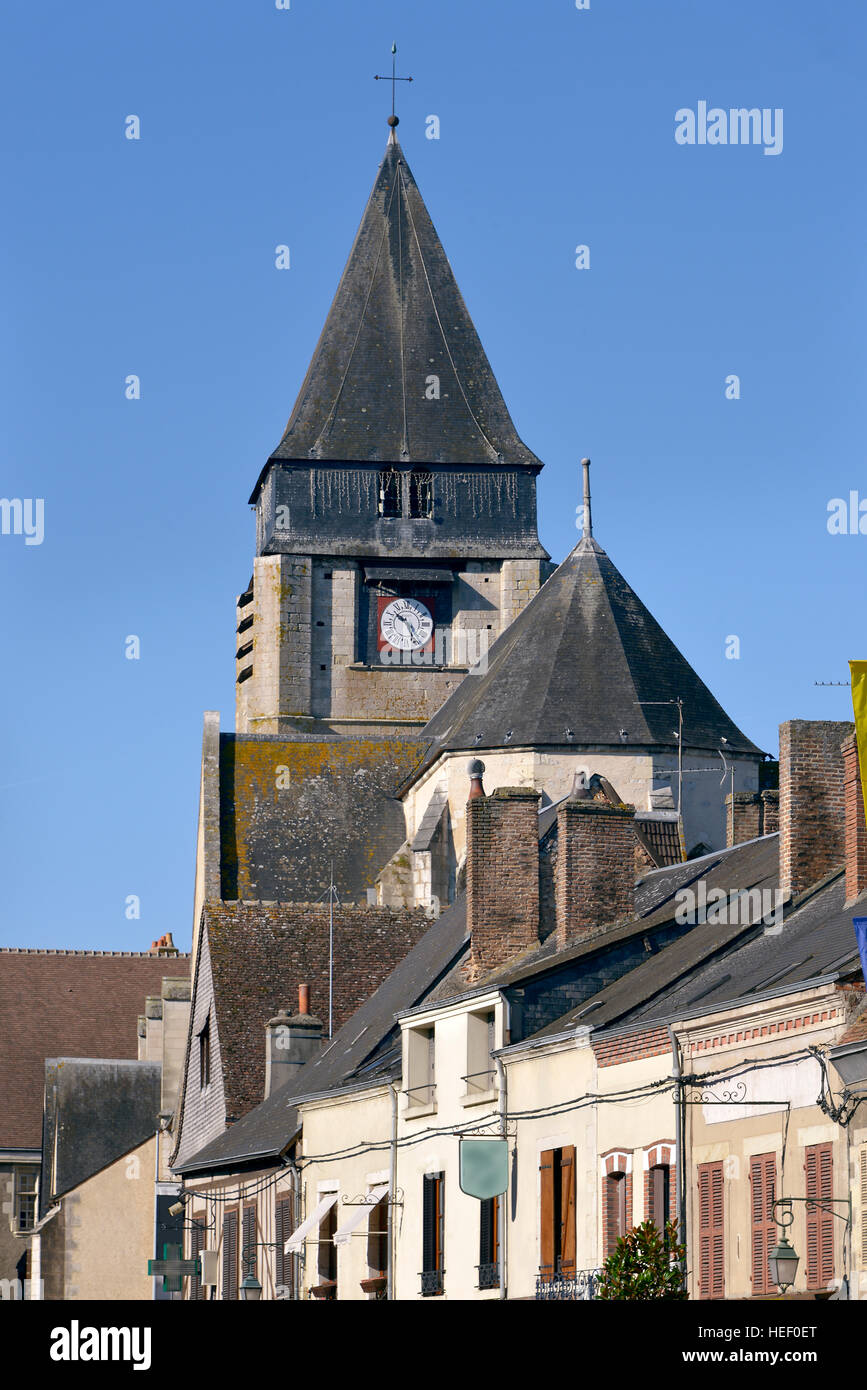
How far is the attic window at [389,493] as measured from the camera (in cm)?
6250

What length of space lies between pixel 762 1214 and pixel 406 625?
1695 inches

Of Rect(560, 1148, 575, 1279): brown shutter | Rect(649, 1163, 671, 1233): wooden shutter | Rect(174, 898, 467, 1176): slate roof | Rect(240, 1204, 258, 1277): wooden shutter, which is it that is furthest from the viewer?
Rect(240, 1204, 258, 1277): wooden shutter

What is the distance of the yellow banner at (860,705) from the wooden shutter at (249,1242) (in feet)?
48.5

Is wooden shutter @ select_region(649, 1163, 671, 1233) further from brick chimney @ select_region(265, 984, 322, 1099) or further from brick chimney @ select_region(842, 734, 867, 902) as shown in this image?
brick chimney @ select_region(265, 984, 322, 1099)

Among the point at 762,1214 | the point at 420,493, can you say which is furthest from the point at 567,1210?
the point at 420,493

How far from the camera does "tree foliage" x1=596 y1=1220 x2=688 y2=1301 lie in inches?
770

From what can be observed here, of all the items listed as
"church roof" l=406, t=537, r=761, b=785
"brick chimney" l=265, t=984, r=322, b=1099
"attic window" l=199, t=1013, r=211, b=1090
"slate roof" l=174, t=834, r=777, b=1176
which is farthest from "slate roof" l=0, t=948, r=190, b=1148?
"brick chimney" l=265, t=984, r=322, b=1099

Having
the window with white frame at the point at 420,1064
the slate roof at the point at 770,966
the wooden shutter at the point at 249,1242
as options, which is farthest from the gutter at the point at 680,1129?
the wooden shutter at the point at 249,1242

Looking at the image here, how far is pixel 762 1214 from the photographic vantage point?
19.4 meters

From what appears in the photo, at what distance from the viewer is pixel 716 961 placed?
22719 millimetres

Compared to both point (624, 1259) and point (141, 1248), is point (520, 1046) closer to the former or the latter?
point (624, 1259)

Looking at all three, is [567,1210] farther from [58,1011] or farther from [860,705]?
[58,1011]

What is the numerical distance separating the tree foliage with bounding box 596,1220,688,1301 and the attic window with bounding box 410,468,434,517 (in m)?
43.5
